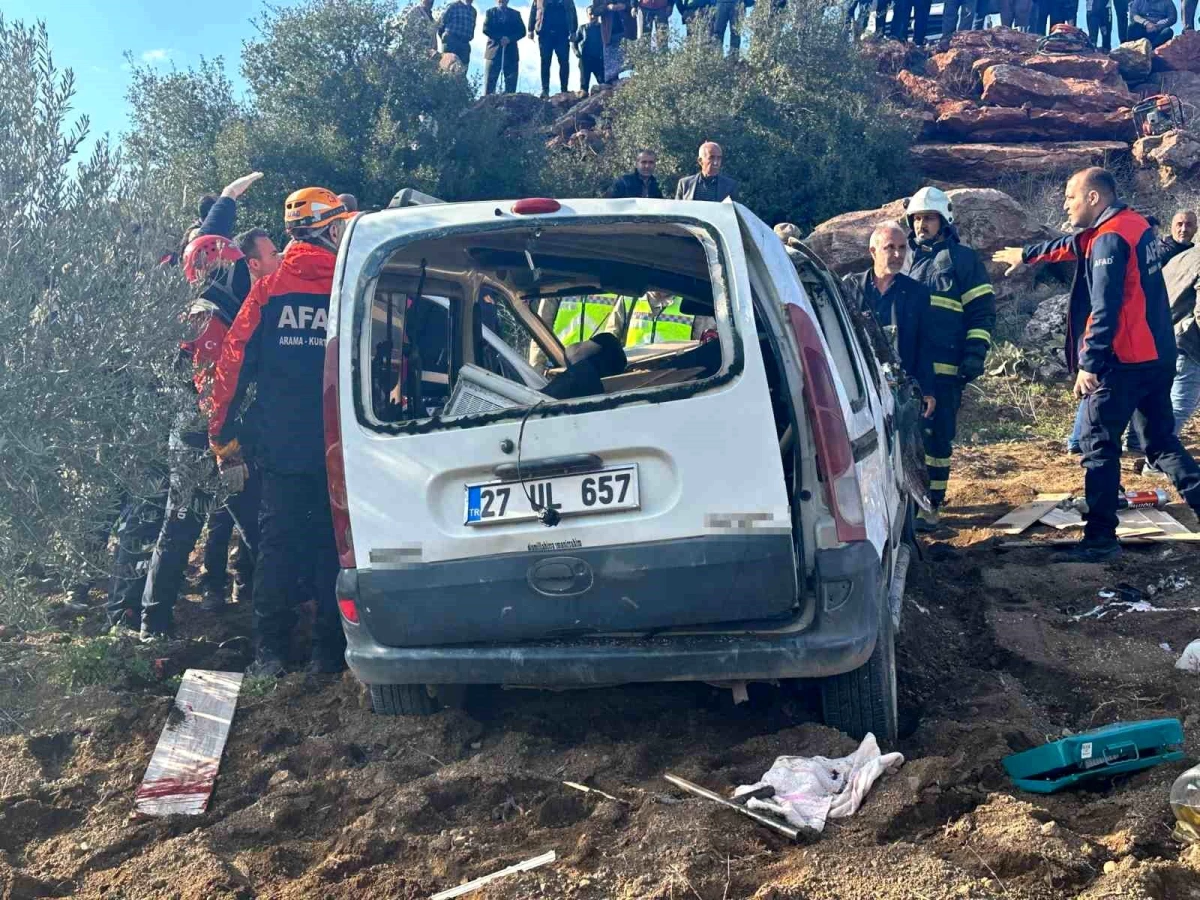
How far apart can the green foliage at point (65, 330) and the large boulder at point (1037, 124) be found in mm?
15806

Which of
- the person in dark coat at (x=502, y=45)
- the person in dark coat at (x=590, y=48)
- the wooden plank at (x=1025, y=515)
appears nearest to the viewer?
→ the wooden plank at (x=1025, y=515)

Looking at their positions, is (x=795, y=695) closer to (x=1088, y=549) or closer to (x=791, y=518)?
(x=791, y=518)

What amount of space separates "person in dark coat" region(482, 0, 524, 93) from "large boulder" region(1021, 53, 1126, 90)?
333 inches

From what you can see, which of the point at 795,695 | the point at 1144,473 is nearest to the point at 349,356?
the point at 795,695

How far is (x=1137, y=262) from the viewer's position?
564cm

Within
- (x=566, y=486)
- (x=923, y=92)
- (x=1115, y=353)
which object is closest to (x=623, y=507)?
(x=566, y=486)

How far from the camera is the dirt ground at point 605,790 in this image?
2.72m

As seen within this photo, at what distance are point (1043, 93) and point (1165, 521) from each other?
1313cm

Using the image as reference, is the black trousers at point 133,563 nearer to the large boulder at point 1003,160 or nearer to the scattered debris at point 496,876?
the scattered debris at point 496,876

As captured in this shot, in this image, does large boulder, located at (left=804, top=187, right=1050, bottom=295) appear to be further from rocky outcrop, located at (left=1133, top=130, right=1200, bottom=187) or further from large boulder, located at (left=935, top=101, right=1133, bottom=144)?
large boulder, located at (left=935, top=101, right=1133, bottom=144)

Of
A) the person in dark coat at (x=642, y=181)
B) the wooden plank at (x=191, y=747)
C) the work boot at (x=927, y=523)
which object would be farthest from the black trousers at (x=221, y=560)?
the person in dark coat at (x=642, y=181)

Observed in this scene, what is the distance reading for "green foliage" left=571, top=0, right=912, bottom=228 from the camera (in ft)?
49.2

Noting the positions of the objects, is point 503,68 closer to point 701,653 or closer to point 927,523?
point 927,523

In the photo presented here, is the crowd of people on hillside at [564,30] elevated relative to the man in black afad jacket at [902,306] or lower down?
elevated
